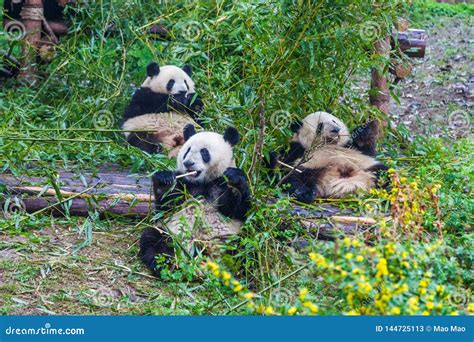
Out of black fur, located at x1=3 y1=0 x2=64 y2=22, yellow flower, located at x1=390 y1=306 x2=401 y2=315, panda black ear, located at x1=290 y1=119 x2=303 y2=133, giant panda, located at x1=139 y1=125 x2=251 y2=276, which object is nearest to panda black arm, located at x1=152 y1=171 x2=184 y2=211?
giant panda, located at x1=139 y1=125 x2=251 y2=276

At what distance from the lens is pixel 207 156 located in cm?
570

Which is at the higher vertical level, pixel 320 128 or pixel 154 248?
pixel 320 128

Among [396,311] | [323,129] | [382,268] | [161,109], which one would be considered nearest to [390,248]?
[382,268]

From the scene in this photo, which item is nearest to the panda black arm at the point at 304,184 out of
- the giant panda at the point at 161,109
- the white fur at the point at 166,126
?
the white fur at the point at 166,126

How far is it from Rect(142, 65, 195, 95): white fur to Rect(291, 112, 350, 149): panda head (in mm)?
1596

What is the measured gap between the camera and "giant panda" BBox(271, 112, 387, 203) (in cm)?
663

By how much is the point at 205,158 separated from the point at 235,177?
1.45 ft

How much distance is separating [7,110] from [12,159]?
1.60 metres

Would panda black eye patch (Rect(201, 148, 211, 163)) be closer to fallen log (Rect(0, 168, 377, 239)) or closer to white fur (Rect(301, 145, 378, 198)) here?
fallen log (Rect(0, 168, 377, 239))

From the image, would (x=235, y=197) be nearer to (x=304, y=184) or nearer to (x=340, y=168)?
(x=304, y=184)

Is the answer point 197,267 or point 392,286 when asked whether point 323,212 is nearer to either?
point 197,267

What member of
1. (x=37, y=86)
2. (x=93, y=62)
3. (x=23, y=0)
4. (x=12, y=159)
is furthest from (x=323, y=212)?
(x=23, y=0)

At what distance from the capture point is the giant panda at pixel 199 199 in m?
5.34

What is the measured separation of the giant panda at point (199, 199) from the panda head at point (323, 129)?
135 cm
